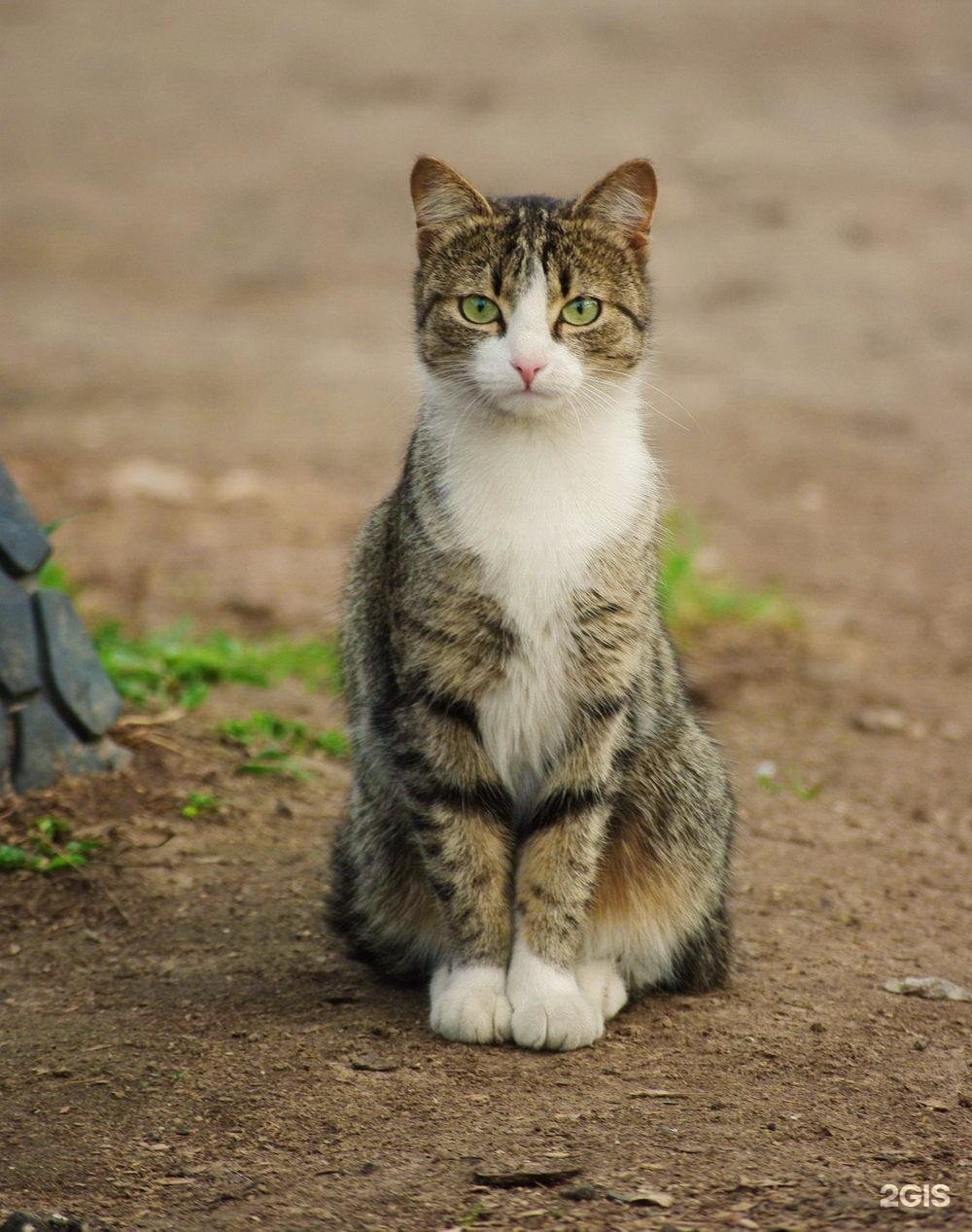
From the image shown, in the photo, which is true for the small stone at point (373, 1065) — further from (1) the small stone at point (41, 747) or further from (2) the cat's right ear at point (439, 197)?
(2) the cat's right ear at point (439, 197)

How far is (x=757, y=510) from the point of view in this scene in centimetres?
768

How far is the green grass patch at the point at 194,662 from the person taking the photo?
16.9ft

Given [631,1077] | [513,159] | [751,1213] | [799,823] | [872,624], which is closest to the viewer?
[751,1213]

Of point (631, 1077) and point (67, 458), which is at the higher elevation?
point (67, 458)

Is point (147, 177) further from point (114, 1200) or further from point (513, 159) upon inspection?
point (114, 1200)

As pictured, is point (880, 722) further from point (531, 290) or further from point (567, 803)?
point (531, 290)

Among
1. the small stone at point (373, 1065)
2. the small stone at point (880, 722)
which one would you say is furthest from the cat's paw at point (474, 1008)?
the small stone at point (880, 722)

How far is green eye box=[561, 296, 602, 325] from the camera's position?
11.3 feet

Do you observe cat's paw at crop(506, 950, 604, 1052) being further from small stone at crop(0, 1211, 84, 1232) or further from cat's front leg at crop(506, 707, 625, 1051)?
small stone at crop(0, 1211, 84, 1232)

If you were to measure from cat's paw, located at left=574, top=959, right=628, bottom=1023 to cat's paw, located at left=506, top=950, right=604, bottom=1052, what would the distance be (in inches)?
3.4

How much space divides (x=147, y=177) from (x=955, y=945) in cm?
966

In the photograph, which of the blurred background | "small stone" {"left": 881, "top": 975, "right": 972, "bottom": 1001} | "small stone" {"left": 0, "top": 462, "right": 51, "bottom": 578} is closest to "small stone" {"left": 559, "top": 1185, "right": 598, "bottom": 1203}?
"small stone" {"left": 881, "top": 975, "right": 972, "bottom": 1001}

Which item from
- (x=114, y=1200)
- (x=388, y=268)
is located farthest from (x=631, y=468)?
(x=388, y=268)

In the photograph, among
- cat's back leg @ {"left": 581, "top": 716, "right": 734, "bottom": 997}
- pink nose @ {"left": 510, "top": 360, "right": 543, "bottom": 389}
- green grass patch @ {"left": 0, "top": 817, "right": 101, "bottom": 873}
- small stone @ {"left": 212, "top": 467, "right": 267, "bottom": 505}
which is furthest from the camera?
small stone @ {"left": 212, "top": 467, "right": 267, "bottom": 505}
